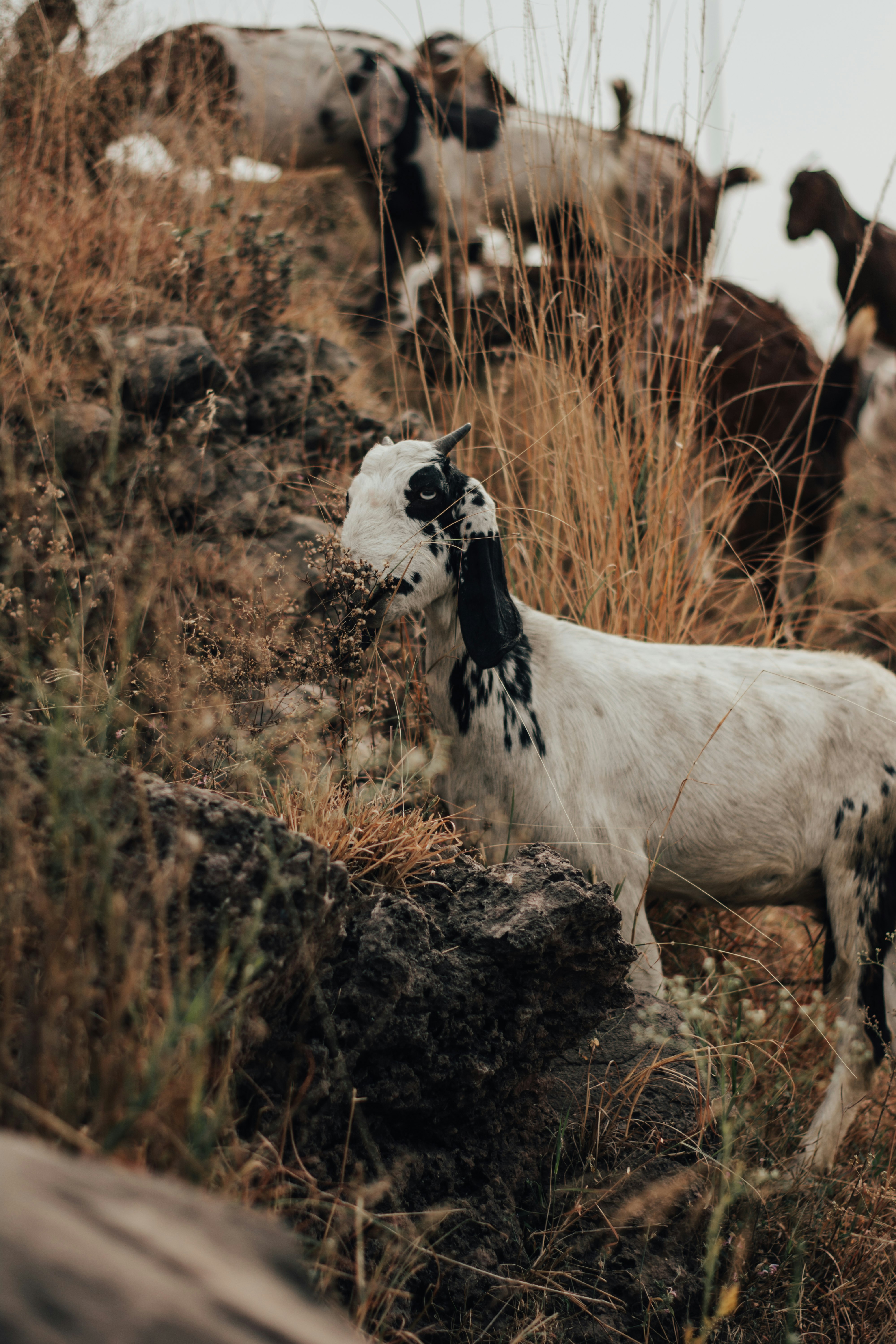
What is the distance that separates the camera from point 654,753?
2539 millimetres

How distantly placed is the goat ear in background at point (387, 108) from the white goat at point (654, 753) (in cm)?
481

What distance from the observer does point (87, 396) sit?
373 centimetres

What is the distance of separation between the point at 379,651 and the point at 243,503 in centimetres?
132

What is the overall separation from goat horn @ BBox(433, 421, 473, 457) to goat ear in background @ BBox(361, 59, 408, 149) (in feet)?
15.1

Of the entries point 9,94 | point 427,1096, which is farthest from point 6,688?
point 9,94

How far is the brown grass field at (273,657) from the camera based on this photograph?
114 cm

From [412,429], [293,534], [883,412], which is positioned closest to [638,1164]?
[293,534]

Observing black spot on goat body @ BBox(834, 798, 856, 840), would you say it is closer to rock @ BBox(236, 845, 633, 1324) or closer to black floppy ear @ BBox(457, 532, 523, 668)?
rock @ BBox(236, 845, 633, 1324)

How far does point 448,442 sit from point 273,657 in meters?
0.73

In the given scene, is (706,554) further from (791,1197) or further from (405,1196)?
(405,1196)

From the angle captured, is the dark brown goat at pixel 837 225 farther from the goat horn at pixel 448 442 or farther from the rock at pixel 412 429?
the goat horn at pixel 448 442

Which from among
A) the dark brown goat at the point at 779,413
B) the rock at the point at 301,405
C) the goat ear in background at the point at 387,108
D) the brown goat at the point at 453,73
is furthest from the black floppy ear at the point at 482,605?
the goat ear in background at the point at 387,108

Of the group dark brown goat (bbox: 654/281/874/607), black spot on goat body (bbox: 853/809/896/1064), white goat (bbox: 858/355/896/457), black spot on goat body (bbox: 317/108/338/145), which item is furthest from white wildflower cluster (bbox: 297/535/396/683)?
white goat (bbox: 858/355/896/457)

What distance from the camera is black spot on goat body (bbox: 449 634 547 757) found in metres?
2.45
